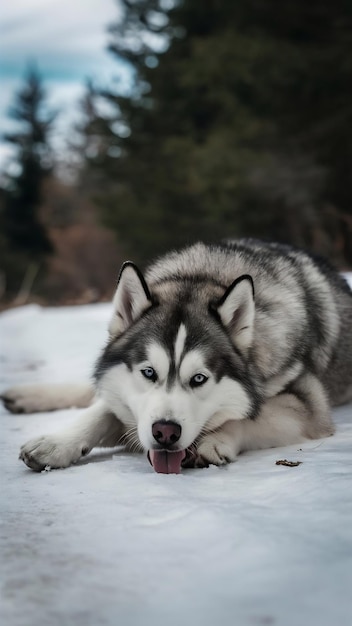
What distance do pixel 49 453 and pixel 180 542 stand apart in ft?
4.01

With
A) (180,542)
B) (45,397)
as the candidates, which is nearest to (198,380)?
(180,542)

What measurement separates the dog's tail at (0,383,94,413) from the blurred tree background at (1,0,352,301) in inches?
206

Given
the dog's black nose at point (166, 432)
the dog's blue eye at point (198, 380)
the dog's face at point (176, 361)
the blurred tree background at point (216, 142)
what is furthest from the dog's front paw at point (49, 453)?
the blurred tree background at point (216, 142)

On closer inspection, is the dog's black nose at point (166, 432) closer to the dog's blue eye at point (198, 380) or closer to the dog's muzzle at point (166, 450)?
the dog's muzzle at point (166, 450)

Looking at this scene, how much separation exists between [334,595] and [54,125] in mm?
31534

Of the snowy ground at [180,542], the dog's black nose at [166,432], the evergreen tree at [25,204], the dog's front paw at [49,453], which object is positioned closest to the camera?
the snowy ground at [180,542]

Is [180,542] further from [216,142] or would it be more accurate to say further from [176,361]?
[216,142]

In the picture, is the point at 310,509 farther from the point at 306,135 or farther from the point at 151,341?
the point at 306,135

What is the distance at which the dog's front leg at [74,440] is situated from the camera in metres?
3.25

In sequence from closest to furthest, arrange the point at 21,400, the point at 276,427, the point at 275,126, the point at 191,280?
1. the point at 276,427
2. the point at 191,280
3. the point at 21,400
4. the point at 275,126

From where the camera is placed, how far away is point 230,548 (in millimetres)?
2141

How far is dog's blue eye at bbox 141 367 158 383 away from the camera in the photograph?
126 inches

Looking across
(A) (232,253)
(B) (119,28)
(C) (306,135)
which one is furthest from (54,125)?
(A) (232,253)

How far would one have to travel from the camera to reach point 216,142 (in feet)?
53.8
